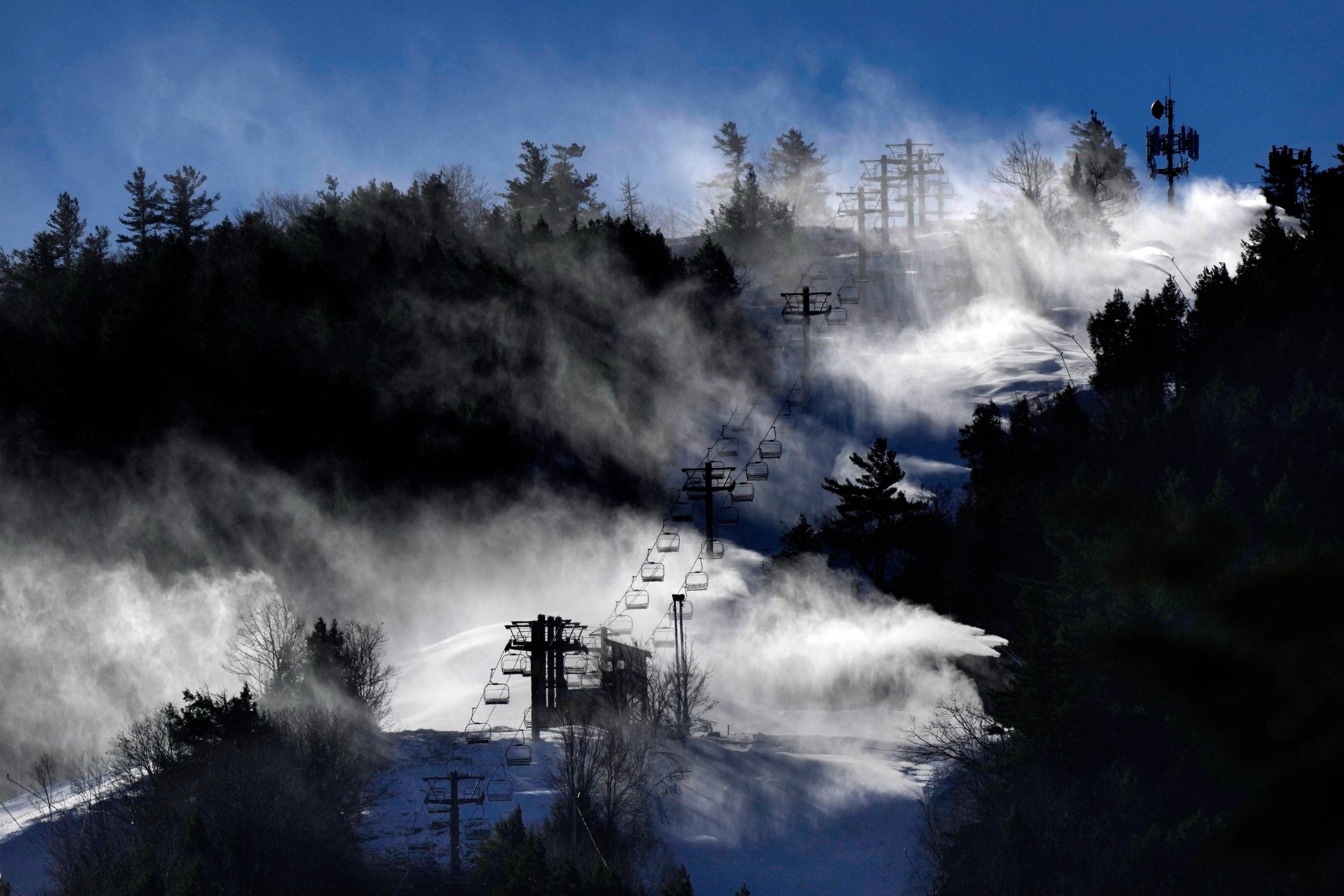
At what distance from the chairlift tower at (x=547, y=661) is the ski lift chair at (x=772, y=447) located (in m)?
20.3

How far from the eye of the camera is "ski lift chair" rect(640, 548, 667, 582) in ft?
200

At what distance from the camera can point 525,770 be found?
44781 mm

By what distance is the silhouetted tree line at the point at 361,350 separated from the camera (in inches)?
2849

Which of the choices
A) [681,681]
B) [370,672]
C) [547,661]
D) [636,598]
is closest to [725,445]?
[636,598]

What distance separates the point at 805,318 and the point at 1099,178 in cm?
4346

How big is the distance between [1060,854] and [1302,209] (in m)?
49.3

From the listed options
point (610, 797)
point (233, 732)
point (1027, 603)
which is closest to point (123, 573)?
point (233, 732)

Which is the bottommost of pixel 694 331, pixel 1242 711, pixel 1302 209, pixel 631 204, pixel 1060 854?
pixel 1060 854

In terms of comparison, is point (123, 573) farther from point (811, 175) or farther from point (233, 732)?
point (811, 175)

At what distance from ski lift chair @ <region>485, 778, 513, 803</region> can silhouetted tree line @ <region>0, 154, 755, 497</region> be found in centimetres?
2904

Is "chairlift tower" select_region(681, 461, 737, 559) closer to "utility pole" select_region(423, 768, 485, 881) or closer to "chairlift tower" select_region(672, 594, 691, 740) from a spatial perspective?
"chairlift tower" select_region(672, 594, 691, 740)

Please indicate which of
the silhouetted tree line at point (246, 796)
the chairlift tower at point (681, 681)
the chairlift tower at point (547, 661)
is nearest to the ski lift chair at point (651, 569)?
the chairlift tower at point (681, 681)

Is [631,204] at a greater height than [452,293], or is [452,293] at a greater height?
[631,204]

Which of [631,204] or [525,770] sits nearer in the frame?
[525,770]
